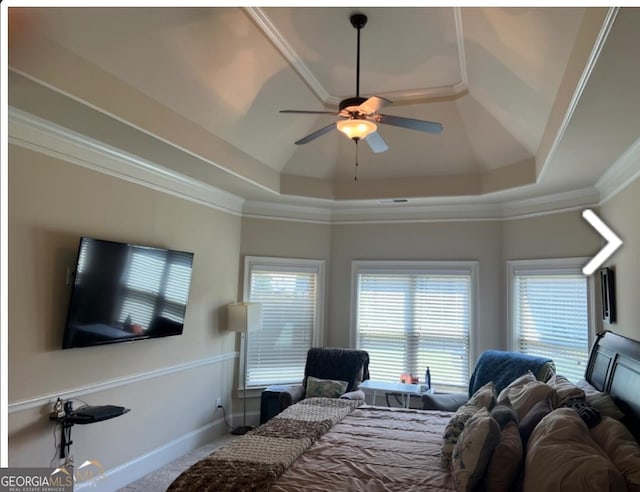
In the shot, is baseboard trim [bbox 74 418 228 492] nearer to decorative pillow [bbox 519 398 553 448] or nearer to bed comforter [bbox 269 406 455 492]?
bed comforter [bbox 269 406 455 492]

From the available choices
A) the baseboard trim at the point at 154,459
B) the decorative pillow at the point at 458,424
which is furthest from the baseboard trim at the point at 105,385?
the decorative pillow at the point at 458,424

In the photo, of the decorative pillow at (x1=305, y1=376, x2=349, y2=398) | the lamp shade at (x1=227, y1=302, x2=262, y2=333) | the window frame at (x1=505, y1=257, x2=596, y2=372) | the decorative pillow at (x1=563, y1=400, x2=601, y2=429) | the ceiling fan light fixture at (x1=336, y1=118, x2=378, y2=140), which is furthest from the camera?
the lamp shade at (x1=227, y1=302, x2=262, y2=333)

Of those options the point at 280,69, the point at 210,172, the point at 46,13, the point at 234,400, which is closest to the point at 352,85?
the point at 280,69

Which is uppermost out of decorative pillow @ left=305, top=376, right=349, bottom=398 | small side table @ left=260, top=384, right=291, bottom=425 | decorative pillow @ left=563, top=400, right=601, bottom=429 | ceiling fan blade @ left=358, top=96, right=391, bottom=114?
ceiling fan blade @ left=358, top=96, right=391, bottom=114

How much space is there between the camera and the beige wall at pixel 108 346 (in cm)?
315

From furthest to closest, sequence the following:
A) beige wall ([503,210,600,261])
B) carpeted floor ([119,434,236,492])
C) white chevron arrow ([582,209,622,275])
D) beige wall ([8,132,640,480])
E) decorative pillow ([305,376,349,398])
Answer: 1. decorative pillow ([305,376,349,398])
2. beige wall ([503,210,600,261])
3. carpeted floor ([119,434,236,492])
4. white chevron arrow ([582,209,622,275])
5. beige wall ([8,132,640,480])

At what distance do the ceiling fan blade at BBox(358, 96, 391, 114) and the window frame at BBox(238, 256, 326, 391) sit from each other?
3255mm

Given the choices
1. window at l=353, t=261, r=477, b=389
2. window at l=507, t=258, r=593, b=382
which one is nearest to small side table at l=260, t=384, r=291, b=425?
window at l=353, t=261, r=477, b=389

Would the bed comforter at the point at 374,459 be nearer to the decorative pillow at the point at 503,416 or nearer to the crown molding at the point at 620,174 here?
the decorative pillow at the point at 503,416

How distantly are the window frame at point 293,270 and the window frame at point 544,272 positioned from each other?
2.33 meters

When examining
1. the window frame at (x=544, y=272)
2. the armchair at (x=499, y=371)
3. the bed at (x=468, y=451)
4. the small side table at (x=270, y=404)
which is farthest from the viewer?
the small side table at (x=270, y=404)

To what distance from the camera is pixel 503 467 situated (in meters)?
2.18

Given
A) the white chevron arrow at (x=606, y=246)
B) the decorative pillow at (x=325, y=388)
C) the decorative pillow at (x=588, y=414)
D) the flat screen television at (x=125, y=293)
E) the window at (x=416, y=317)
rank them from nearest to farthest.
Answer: the decorative pillow at (x=588, y=414) → the flat screen television at (x=125, y=293) → the white chevron arrow at (x=606, y=246) → the decorative pillow at (x=325, y=388) → the window at (x=416, y=317)

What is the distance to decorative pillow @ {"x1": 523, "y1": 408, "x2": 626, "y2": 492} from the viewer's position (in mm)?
1735
